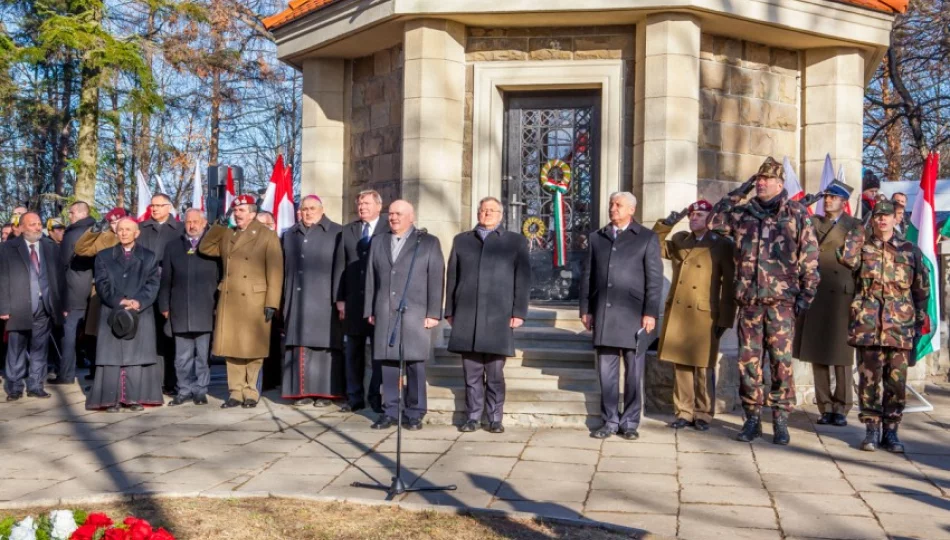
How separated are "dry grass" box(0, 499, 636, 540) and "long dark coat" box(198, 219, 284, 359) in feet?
12.4

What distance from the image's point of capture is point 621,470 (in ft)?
22.0

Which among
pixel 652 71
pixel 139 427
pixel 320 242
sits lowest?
pixel 139 427

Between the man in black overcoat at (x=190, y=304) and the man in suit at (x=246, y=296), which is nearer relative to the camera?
the man in suit at (x=246, y=296)

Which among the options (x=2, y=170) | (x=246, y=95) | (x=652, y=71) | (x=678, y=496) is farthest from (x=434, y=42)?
(x=246, y=95)

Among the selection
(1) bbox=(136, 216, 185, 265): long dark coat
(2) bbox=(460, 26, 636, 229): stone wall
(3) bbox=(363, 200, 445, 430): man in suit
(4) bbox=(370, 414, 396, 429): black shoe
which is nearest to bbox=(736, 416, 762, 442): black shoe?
(3) bbox=(363, 200, 445, 430): man in suit

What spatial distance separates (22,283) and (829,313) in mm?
7703

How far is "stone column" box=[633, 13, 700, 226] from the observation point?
9797mm

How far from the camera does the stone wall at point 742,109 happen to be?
10586 millimetres

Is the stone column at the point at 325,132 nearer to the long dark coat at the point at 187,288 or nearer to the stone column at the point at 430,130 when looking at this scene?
the stone column at the point at 430,130

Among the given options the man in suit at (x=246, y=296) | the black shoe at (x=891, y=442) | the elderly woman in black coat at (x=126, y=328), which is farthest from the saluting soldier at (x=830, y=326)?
the elderly woman in black coat at (x=126, y=328)

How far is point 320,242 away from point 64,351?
11.8 feet

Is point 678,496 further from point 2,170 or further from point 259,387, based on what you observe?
point 2,170

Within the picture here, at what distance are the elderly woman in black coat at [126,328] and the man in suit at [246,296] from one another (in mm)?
645

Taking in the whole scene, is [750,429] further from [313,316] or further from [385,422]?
[313,316]
